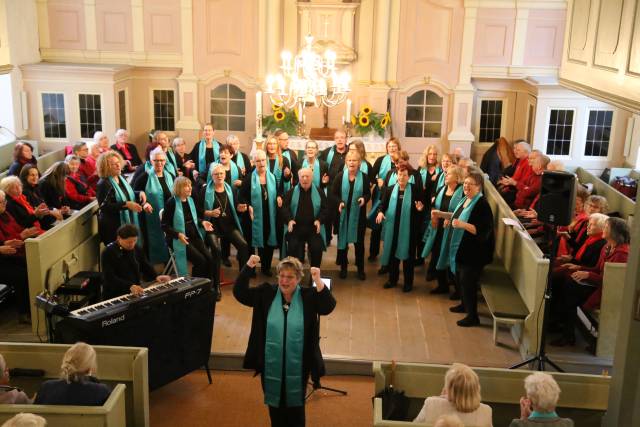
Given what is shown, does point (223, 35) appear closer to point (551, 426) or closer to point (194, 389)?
point (194, 389)

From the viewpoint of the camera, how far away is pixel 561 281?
23.0ft

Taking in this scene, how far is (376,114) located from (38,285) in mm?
7755

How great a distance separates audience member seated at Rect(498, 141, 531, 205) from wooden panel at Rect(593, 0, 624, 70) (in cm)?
302

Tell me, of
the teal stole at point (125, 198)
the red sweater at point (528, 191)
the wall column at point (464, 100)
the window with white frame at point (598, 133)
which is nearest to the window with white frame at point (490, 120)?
the wall column at point (464, 100)

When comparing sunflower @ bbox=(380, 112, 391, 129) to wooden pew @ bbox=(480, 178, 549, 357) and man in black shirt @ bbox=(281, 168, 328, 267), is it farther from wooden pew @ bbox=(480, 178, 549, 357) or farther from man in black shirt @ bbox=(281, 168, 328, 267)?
man in black shirt @ bbox=(281, 168, 328, 267)

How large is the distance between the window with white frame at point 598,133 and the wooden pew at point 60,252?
8.89m

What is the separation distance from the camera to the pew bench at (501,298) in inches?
272

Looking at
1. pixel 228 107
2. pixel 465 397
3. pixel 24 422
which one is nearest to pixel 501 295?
pixel 465 397

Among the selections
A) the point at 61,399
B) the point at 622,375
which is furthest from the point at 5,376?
the point at 622,375

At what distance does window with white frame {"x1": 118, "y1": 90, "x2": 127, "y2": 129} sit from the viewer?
44.1 feet

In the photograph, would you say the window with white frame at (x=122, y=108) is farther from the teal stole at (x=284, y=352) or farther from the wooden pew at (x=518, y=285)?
the teal stole at (x=284, y=352)

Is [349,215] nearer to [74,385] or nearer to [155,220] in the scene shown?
[155,220]

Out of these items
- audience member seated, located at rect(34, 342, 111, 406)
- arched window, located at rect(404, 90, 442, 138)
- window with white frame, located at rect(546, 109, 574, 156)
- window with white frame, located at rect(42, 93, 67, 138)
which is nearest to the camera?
audience member seated, located at rect(34, 342, 111, 406)

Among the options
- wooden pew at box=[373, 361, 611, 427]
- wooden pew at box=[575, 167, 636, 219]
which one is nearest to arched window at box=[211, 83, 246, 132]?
wooden pew at box=[575, 167, 636, 219]
